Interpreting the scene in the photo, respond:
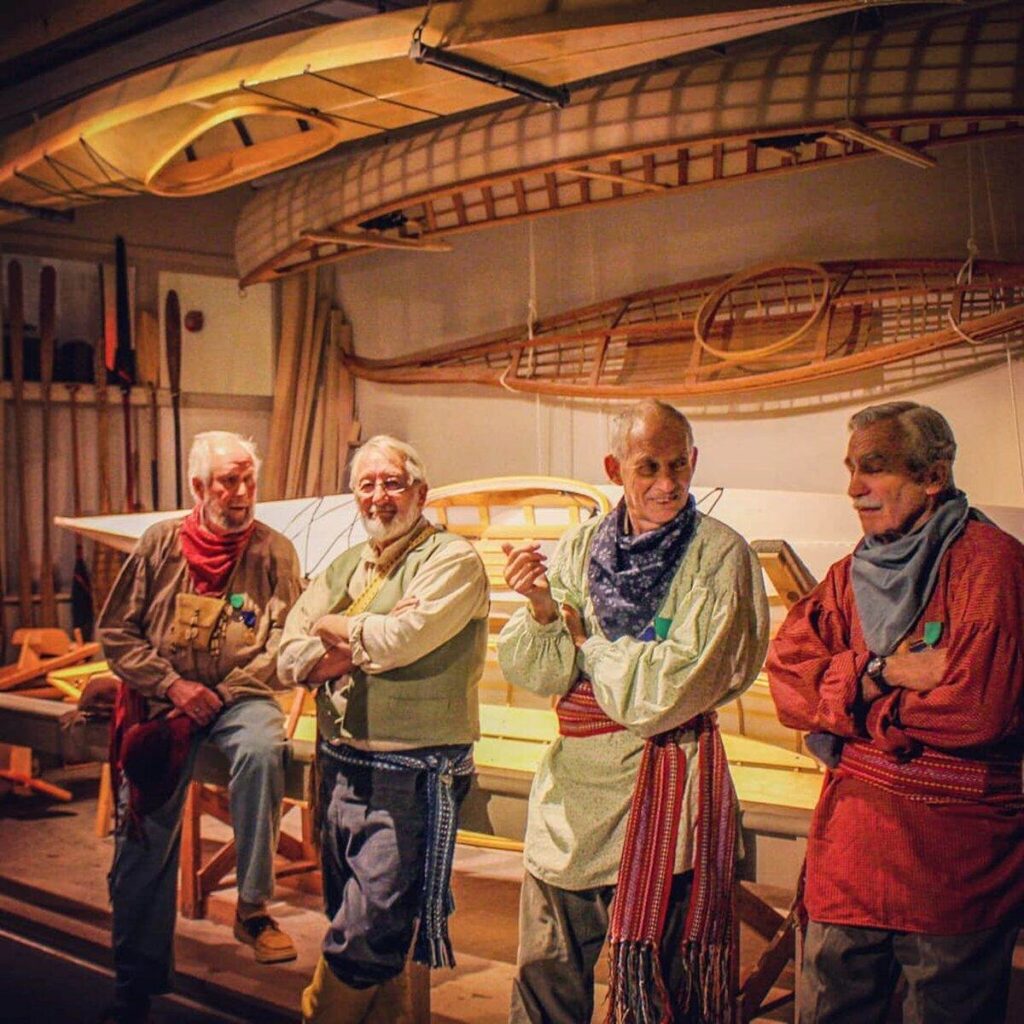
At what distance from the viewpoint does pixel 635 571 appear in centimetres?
232

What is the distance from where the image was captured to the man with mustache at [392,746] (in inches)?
104

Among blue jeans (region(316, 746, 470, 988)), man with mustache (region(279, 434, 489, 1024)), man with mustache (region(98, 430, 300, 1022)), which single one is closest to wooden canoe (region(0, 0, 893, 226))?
man with mustache (region(98, 430, 300, 1022))

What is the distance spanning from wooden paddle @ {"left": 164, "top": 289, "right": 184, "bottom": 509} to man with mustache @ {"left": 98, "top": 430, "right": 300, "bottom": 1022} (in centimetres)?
371

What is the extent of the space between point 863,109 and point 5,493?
4.64 metres

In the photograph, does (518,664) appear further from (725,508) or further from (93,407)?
(93,407)

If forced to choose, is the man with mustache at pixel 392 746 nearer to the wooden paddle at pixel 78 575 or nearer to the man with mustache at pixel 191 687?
the man with mustache at pixel 191 687

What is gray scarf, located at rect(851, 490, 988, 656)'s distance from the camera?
6.90ft

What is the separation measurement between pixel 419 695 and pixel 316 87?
2443mm

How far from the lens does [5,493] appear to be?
6.58 metres

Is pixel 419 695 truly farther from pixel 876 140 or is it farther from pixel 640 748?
pixel 876 140

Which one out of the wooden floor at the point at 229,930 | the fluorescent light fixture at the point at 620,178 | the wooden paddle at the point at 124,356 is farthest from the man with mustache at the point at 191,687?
the wooden paddle at the point at 124,356

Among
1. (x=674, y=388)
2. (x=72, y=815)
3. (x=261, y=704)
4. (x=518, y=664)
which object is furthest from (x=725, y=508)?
(x=72, y=815)

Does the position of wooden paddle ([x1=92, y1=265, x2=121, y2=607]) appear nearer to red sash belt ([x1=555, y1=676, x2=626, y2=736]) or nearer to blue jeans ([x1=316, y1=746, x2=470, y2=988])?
blue jeans ([x1=316, y1=746, x2=470, y2=988])

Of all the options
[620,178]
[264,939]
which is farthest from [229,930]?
[620,178]
